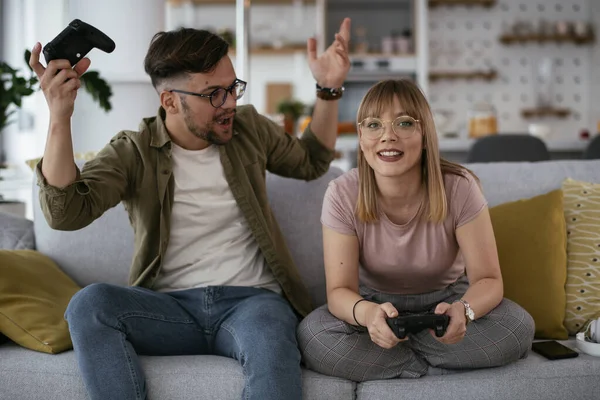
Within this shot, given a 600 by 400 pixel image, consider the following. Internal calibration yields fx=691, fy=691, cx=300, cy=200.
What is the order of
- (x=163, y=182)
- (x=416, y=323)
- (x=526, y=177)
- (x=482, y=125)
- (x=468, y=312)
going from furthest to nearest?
(x=482, y=125), (x=526, y=177), (x=163, y=182), (x=468, y=312), (x=416, y=323)

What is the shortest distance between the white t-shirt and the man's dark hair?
23 cm

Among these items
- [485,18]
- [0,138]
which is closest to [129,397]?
[0,138]

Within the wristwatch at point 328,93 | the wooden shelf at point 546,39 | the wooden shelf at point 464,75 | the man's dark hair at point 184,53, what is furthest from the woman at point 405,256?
the wooden shelf at point 546,39

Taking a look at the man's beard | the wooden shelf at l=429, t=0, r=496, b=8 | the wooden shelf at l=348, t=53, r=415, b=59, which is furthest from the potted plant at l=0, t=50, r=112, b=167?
the wooden shelf at l=429, t=0, r=496, b=8

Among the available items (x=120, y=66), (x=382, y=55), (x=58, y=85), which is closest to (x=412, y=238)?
(x=58, y=85)

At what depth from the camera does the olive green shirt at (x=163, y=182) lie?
5.92 feet

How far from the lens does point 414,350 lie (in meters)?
1.67

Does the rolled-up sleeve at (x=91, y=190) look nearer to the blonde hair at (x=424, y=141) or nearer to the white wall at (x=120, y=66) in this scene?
the blonde hair at (x=424, y=141)

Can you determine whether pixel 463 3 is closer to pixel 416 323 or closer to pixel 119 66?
pixel 119 66

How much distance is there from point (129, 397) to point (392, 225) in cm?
76

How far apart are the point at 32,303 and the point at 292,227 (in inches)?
31.1

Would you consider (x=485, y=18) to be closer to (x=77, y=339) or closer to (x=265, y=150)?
(x=265, y=150)

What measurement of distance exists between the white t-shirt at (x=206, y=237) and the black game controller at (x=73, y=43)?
426 millimetres

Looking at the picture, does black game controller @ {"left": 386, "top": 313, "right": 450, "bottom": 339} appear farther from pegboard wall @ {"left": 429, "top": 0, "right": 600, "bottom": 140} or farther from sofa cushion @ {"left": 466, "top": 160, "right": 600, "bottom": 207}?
pegboard wall @ {"left": 429, "top": 0, "right": 600, "bottom": 140}
